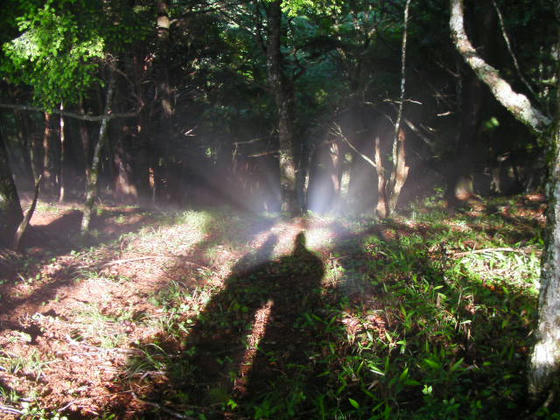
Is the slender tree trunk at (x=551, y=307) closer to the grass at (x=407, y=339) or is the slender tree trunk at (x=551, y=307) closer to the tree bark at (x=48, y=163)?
the grass at (x=407, y=339)

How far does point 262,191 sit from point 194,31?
9132 millimetres

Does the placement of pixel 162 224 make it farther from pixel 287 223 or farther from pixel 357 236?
pixel 357 236

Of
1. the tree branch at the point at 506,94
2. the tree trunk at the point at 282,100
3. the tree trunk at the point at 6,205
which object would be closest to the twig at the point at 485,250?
the tree branch at the point at 506,94

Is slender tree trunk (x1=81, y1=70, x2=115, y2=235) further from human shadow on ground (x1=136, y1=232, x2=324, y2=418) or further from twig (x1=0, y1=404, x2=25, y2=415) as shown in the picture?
twig (x1=0, y1=404, x2=25, y2=415)

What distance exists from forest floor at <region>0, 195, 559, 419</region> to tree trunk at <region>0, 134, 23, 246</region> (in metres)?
0.52

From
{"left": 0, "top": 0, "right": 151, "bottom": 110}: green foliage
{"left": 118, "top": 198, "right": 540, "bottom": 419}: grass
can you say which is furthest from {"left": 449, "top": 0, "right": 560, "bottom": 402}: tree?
{"left": 0, "top": 0, "right": 151, "bottom": 110}: green foliage

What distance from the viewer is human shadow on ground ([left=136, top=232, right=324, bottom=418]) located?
13.9 ft

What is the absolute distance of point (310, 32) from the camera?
13523mm

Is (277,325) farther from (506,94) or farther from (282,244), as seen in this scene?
(506,94)

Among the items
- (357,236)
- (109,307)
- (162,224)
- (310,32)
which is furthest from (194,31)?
(109,307)

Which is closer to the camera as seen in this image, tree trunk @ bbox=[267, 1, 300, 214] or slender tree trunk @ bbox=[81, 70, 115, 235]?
slender tree trunk @ bbox=[81, 70, 115, 235]

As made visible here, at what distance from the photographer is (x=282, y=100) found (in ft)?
34.0

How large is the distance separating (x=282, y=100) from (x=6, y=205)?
699cm

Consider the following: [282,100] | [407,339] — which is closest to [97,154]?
[282,100]
